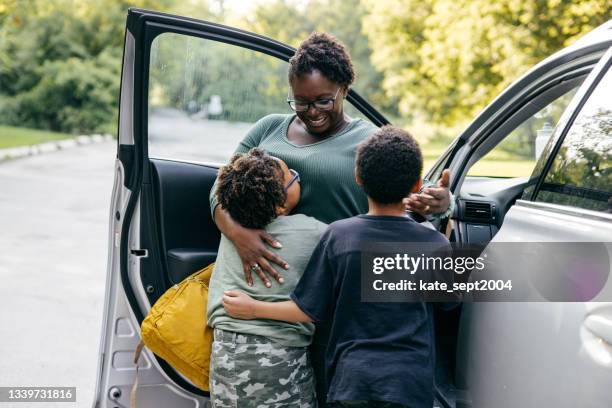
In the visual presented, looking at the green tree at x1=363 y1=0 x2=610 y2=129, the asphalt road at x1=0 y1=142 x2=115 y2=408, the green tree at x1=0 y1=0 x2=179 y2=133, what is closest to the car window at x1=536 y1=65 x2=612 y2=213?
the asphalt road at x1=0 y1=142 x2=115 y2=408

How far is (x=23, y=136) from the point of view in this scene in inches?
861

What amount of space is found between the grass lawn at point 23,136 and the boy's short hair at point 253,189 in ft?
57.6

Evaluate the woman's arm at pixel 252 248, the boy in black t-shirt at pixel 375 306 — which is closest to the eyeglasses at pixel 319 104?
the boy in black t-shirt at pixel 375 306

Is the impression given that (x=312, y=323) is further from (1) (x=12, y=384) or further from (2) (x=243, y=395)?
(1) (x=12, y=384)

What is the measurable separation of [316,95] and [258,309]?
791 mm

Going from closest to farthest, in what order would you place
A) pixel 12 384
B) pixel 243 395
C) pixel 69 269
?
pixel 243 395
pixel 12 384
pixel 69 269

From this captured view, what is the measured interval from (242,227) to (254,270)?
0.16m

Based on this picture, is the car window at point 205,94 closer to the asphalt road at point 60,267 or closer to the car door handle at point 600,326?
the asphalt road at point 60,267

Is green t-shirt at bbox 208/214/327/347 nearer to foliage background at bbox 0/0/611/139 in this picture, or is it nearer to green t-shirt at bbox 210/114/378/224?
green t-shirt at bbox 210/114/378/224

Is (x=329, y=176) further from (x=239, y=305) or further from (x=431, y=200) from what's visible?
(x=239, y=305)

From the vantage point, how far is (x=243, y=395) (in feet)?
7.97

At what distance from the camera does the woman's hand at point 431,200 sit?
2.47 m

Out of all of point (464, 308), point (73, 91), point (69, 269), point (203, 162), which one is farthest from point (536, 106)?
point (73, 91)

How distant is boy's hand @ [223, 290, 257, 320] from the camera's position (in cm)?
242
